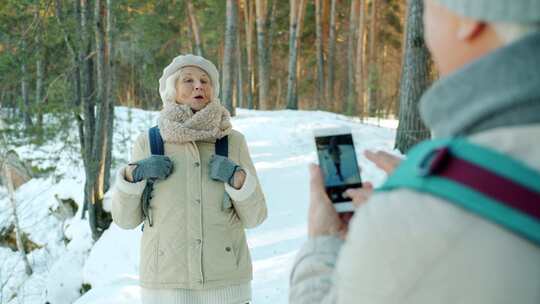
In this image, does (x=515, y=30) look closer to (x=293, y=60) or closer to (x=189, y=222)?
(x=189, y=222)

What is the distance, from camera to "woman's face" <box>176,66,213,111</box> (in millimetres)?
3232

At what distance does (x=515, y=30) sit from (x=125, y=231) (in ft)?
24.7

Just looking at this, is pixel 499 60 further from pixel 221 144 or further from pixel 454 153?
pixel 221 144

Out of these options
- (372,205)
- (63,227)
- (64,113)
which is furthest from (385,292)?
(63,227)

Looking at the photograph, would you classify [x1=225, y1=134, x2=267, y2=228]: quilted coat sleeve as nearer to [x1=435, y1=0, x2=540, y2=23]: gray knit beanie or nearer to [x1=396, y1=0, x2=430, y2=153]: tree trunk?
[x1=435, y1=0, x2=540, y2=23]: gray knit beanie

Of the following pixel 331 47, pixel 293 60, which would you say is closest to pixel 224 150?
pixel 293 60

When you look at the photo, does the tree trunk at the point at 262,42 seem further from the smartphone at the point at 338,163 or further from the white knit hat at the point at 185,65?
the smartphone at the point at 338,163

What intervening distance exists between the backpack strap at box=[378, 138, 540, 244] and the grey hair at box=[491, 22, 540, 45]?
0.18 metres

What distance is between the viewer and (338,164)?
1.54 meters

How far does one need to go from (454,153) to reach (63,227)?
38.0 ft

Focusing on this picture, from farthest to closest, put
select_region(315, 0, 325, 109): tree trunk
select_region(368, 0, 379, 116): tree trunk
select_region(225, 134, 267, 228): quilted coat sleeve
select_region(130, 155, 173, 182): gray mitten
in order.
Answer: select_region(315, 0, 325, 109): tree trunk
select_region(368, 0, 379, 116): tree trunk
select_region(225, 134, 267, 228): quilted coat sleeve
select_region(130, 155, 173, 182): gray mitten

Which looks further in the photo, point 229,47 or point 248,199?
point 229,47

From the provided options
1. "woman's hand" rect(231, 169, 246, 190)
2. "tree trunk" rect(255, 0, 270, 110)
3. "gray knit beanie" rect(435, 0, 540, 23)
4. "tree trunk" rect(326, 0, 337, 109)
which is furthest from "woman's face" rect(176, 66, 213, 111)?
"tree trunk" rect(326, 0, 337, 109)

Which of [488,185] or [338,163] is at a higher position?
[488,185]
